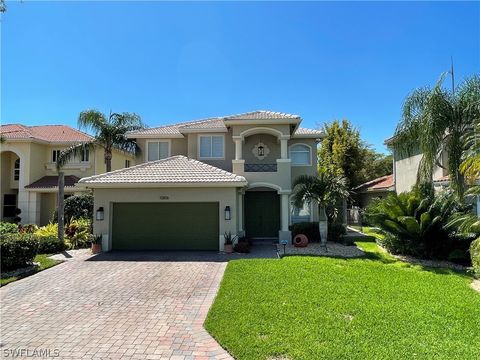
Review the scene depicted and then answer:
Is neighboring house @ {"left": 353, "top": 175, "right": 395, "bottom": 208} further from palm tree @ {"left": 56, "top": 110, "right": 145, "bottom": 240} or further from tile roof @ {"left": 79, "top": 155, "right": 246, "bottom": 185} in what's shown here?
palm tree @ {"left": 56, "top": 110, "right": 145, "bottom": 240}

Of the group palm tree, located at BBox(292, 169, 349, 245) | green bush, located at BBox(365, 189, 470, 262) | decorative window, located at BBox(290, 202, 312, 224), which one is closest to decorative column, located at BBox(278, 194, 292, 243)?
palm tree, located at BBox(292, 169, 349, 245)

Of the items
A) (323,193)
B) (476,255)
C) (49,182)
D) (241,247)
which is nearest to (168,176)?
(241,247)

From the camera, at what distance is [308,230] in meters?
18.6

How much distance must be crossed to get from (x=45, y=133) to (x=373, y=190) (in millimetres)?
31757

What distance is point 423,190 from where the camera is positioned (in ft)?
47.3

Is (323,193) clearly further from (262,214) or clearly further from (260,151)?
(260,151)

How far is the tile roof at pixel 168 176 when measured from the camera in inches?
605

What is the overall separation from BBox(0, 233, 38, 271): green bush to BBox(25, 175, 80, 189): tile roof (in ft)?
47.6

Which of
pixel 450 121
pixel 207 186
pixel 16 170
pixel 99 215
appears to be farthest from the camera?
pixel 16 170

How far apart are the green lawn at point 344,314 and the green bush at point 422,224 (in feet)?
8.16

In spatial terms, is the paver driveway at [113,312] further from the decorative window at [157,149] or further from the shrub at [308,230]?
the decorative window at [157,149]

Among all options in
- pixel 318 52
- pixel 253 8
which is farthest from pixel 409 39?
pixel 253 8

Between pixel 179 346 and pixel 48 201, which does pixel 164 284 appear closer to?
pixel 179 346

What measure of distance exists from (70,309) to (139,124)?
56.1 ft
